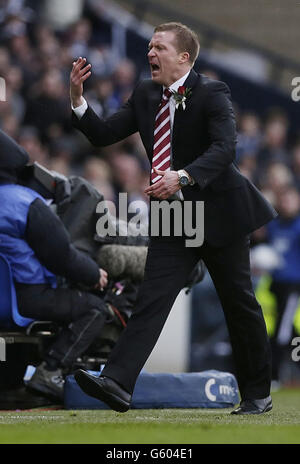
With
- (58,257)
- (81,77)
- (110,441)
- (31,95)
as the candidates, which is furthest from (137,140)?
(110,441)

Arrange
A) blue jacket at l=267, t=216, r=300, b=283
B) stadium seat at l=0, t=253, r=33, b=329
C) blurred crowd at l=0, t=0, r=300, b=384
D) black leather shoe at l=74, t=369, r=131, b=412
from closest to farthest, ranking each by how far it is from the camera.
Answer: black leather shoe at l=74, t=369, r=131, b=412 < stadium seat at l=0, t=253, r=33, b=329 < blue jacket at l=267, t=216, r=300, b=283 < blurred crowd at l=0, t=0, r=300, b=384

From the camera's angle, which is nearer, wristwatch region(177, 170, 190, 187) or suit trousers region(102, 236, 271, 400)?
wristwatch region(177, 170, 190, 187)

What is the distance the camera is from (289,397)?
24.2 feet

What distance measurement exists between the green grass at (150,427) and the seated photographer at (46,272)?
0.38 metres

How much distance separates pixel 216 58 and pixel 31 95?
3939 mm

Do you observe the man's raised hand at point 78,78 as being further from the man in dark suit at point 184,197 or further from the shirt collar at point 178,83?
the shirt collar at point 178,83

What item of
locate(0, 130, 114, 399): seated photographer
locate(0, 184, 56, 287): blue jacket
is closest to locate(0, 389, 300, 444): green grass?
locate(0, 130, 114, 399): seated photographer

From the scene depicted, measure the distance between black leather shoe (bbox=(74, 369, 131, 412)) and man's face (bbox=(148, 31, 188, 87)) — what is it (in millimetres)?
1320

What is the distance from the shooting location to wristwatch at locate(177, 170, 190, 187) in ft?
14.6

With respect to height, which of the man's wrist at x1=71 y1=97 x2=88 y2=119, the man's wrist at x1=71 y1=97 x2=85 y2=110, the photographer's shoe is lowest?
the photographer's shoe

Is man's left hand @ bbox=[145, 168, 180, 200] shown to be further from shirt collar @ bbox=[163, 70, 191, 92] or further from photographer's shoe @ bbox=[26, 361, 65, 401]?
photographer's shoe @ bbox=[26, 361, 65, 401]

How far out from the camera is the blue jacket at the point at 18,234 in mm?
5449

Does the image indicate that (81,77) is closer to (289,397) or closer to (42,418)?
(42,418)

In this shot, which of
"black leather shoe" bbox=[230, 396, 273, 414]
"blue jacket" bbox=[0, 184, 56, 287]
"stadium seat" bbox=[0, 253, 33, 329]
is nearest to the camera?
"black leather shoe" bbox=[230, 396, 273, 414]
